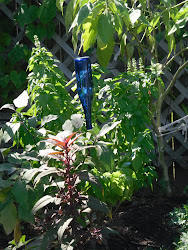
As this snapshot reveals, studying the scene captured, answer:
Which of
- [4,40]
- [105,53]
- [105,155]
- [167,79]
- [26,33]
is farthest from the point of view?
[4,40]

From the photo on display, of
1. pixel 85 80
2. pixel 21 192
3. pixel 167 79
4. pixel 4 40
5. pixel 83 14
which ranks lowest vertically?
pixel 21 192

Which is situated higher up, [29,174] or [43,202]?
[29,174]

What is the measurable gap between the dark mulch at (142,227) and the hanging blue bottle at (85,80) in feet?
2.40

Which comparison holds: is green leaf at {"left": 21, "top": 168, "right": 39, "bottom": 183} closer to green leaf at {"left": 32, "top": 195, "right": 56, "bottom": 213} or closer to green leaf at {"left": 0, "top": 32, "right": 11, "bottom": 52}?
green leaf at {"left": 32, "top": 195, "right": 56, "bottom": 213}

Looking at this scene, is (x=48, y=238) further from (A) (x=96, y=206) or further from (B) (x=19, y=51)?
(B) (x=19, y=51)

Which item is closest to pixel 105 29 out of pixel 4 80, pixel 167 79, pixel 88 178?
pixel 88 178

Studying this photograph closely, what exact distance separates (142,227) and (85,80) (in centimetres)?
106

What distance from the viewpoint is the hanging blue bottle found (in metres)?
2.12

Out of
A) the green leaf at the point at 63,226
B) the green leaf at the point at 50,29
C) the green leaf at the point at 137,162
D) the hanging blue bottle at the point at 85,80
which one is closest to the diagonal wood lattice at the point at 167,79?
the green leaf at the point at 50,29

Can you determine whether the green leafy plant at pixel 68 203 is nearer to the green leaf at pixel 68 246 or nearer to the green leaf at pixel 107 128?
the green leaf at pixel 68 246

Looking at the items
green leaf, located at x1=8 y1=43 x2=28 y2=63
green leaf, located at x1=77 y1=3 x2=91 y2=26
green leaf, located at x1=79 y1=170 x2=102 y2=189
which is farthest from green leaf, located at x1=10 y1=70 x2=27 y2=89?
green leaf, located at x1=77 y1=3 x2=91 y2=26

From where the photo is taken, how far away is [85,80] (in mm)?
2148

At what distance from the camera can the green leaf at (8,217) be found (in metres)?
2.04

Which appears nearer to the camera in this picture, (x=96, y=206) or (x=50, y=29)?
(x=96, y=206)
